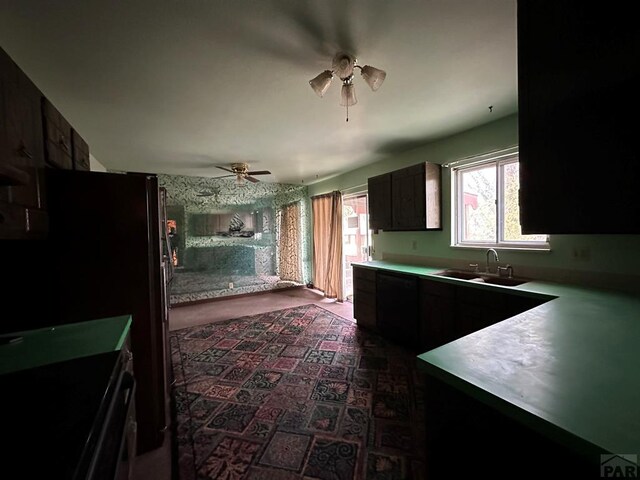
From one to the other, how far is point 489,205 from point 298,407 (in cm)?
286

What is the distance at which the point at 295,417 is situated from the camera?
73.9 inches

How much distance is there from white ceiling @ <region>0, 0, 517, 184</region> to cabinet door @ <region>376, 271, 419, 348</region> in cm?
176

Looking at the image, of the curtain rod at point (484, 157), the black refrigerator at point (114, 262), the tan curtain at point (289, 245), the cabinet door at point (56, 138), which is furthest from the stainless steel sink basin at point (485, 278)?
the tan curtain at point (289, 245)

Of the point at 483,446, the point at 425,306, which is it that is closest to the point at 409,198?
the point at 425,306

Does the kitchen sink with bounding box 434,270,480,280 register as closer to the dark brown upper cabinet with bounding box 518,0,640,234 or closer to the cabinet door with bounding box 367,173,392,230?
the cabinet door with bounding box 367,173,392,230

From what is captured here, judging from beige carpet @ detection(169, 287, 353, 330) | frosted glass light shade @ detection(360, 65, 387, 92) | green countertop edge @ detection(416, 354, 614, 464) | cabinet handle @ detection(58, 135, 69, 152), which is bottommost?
beige carpet @ detection(169, 287, 353, 330)

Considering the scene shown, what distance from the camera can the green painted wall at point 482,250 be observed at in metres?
2.02

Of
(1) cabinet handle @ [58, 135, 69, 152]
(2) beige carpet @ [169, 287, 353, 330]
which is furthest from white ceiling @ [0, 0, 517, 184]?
(2) beige carpet @ [169, 287, 353, 330]

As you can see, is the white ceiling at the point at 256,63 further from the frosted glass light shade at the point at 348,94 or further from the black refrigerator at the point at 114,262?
the black refrigerator at the point at 114,262

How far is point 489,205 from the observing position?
286 cm

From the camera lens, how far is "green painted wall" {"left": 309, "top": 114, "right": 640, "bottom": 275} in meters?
2.02

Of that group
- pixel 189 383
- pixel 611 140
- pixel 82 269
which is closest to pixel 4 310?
pixel 82 269

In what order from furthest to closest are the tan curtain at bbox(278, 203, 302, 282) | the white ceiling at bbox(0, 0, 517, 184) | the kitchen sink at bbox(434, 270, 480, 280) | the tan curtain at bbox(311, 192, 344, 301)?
the tan curtain at bbox(278, 203, 302, 282), the tan curtain at bbox(311, 192, 344, 301), the kitchen sink at bbox(434, 270, 480, 280), the white ceiling at bbox(0, 0, 517, 184)

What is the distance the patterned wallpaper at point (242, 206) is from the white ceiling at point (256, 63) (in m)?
2.04
